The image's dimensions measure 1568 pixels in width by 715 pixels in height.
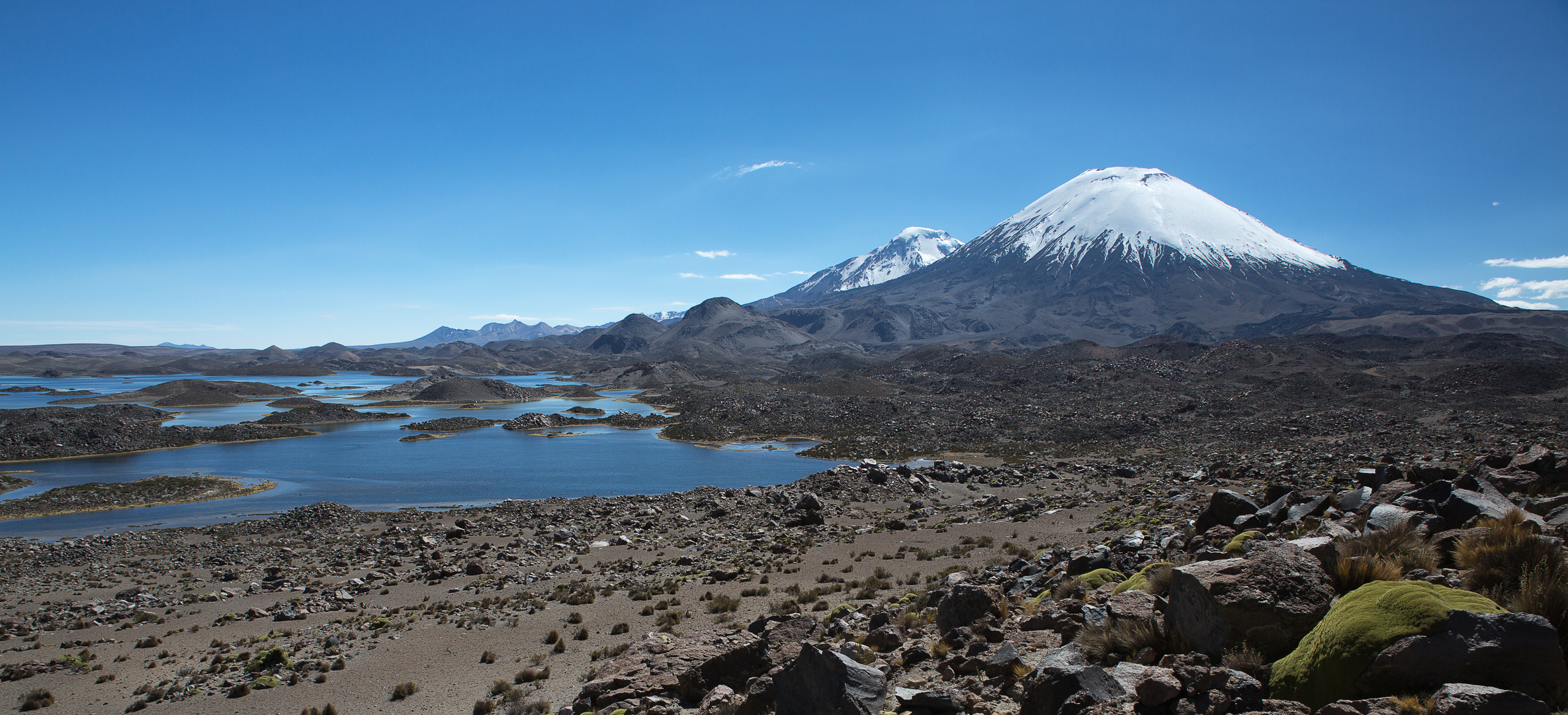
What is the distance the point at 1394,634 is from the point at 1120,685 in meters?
1.87

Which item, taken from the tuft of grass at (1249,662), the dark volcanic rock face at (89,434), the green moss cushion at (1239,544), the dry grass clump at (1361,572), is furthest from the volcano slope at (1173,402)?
the dark volcanic rock face at (89,434)

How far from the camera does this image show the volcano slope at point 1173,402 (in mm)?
41188

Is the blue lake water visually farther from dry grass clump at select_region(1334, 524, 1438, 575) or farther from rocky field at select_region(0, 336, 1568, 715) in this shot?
dry grass clump at select_region(1334, 524, 1438, 575)

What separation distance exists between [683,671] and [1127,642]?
5172mm

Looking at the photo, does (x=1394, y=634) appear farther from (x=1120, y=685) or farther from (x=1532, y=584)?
(x=1120, y=685)

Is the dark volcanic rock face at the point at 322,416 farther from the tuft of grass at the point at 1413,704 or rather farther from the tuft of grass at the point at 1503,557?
the tuft of grass at the point at 1503,557

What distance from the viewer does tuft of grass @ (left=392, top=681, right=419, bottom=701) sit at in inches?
397

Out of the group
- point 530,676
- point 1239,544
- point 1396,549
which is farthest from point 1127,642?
point 530,676

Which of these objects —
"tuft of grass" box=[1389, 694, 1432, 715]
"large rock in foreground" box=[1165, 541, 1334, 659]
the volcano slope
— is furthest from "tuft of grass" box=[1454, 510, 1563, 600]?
the volcano slope

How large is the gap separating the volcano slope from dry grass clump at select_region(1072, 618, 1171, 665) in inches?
1353

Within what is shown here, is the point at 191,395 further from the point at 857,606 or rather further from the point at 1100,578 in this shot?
the point at 1100,578

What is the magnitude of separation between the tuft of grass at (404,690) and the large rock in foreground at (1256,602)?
1057cm

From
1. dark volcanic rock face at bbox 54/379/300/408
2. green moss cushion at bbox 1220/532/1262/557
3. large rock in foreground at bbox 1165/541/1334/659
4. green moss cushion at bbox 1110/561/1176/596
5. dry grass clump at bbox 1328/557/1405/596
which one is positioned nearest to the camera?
large rock in foreground at bbox 1165/541/1334/659

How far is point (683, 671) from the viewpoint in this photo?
8.41 meters
